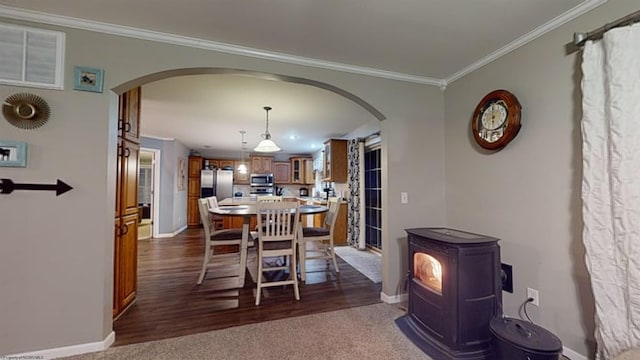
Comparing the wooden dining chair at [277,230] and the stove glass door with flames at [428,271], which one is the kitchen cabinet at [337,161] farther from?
the stove glass door with flames at [428,271]

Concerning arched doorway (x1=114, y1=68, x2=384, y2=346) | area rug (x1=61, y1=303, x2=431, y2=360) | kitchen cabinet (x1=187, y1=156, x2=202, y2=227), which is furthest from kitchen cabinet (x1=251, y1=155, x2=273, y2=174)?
area rug (x1=61, y1=303, x2=431, y2=360)

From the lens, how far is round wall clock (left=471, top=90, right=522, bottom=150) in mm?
2057

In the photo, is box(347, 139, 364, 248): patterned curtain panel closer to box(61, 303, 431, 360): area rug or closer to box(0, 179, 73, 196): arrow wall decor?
box(61, 303, 431, 360): area rug

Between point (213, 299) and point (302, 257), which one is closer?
point (213, 299)

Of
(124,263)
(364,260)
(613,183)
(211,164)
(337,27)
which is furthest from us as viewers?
(211,164)

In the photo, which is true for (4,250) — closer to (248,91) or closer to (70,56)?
(70,56)

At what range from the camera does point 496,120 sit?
2.22 metres

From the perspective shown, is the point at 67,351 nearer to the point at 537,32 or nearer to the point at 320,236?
the point at 320,236

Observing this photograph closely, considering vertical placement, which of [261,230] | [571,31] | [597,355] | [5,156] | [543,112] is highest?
[571,31]

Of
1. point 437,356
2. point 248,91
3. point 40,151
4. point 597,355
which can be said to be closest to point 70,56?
point 40,151

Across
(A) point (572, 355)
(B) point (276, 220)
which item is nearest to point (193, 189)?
(B) point (276, 220)

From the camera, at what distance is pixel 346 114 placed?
4.09 metres

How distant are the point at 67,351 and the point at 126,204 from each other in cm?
113

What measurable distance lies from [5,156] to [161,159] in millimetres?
4619
